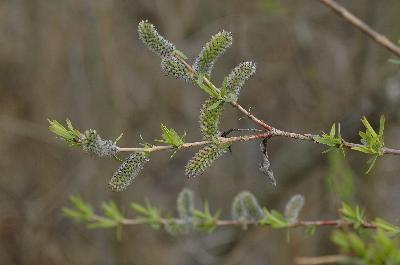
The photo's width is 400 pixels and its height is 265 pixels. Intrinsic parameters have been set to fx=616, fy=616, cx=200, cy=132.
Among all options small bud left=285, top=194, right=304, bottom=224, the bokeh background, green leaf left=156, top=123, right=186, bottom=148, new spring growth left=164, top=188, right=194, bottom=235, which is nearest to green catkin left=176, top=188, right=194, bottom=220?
new spring growth left=164, top=188, right=194, bottom=235

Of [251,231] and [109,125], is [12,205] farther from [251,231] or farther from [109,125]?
[251,231]

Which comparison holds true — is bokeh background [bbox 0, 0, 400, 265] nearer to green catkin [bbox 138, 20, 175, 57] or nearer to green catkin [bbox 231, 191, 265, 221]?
green catkin [bbox 231, 191, 265, 221]

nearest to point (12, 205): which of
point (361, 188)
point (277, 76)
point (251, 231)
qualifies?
point (251, 231)

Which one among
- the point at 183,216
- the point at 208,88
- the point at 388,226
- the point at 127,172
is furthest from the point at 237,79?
the point at 183,216

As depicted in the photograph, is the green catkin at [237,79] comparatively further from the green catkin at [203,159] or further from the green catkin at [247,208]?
the green catkin at [247,208]

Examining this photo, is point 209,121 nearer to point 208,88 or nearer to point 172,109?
point 208,88
